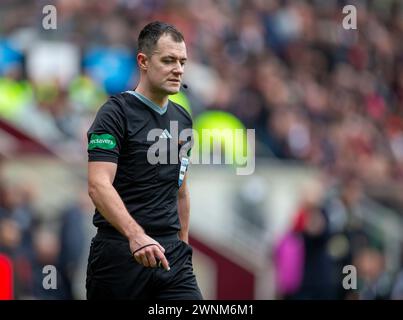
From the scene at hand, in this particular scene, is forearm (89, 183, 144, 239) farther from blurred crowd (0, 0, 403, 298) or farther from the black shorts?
blurred crowd (0, 0, 403, 298)

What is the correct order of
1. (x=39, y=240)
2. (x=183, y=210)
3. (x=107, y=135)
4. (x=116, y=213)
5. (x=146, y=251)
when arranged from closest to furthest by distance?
(x=146, y=251)
(x=116, y=213)
(x=107, y=135)
(x=183, y=210)
(x=39, y=240)

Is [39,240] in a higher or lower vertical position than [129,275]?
higher

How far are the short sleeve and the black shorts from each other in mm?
532

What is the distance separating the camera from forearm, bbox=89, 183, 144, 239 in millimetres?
6059

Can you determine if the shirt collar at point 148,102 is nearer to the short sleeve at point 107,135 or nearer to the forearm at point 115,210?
the short sleeve at point 107,135

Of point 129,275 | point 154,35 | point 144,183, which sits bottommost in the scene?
point 129,275

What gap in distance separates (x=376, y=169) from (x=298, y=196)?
1.66 meters

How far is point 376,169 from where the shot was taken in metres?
15.4

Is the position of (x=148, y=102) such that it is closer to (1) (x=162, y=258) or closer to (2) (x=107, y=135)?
(2) (x=107, y=135)

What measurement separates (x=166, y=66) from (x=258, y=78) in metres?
8.97

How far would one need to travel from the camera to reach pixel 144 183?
21.2ft

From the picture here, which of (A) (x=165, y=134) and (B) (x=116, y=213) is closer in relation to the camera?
(B) (x=116, y=213)

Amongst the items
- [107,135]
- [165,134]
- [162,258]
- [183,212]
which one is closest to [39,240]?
[183,212]
